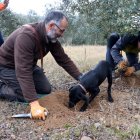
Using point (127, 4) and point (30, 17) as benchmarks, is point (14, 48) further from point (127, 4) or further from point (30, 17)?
point (30, 17)

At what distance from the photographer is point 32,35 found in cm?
521

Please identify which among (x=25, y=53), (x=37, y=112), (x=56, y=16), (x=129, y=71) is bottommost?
A: (x=129, y=71)

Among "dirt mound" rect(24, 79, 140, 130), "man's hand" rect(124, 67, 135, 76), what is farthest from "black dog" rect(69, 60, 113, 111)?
"man's hand" rect(124, 67, 135, 76)

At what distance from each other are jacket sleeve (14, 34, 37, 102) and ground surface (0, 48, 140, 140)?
0.38 m

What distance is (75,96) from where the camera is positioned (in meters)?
5.68

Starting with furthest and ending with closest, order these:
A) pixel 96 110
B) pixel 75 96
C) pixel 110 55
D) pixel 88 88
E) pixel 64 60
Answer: pixel 110 55, pixel 64 60, pixel 88 88, pixel 75 96, pixel 96 110

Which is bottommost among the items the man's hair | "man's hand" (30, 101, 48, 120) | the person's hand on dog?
the person's hand on dog

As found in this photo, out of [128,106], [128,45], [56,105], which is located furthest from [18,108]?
[128,45]

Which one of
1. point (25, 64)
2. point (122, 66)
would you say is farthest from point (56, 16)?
point (122, 66)

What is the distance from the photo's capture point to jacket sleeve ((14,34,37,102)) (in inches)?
196

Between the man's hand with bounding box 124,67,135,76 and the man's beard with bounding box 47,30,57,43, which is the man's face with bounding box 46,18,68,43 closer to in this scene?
the man's beard with bounding box 47,30,57,43

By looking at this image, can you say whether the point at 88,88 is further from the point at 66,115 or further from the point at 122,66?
the point at 122,66

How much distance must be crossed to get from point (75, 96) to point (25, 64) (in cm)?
103

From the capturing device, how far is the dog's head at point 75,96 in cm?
568
